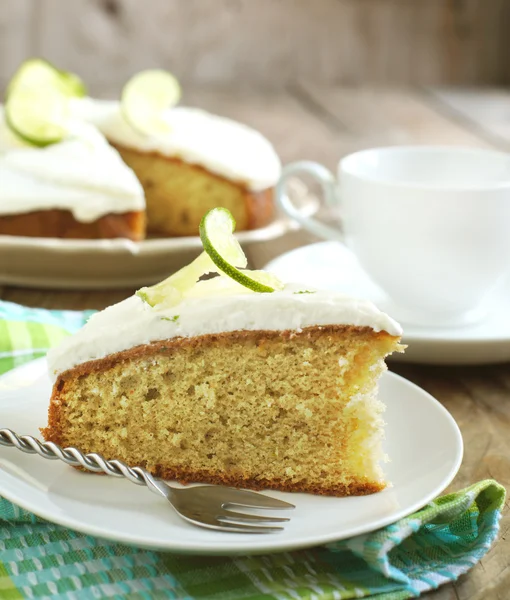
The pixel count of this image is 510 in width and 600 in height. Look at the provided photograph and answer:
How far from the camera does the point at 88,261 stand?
2244 millimetres

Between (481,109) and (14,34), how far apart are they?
2684 millimetres

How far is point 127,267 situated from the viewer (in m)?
2.29

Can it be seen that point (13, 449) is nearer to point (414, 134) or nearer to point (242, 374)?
point (242, 374)

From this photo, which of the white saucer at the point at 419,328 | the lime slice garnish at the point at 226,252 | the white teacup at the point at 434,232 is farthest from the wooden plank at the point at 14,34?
the lime slice garnish at the point at 226,252

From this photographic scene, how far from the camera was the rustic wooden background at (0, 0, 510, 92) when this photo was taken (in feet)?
18.2

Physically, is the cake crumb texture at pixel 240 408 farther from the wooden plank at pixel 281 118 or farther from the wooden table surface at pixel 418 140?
the wooden plank at pixel 281 118

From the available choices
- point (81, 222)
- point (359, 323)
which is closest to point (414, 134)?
point (81, 222)

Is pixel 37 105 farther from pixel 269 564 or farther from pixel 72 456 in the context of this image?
pixel 269 564

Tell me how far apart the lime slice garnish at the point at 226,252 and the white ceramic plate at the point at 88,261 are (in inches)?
32.8

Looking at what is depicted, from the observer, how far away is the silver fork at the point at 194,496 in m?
1.21

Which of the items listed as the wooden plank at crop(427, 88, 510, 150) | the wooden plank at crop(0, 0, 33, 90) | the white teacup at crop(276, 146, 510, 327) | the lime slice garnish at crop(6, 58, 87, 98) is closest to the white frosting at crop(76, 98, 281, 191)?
the lime slice garnish at crop(6, 58, 87, 98)

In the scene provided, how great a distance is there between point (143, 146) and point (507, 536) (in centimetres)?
185

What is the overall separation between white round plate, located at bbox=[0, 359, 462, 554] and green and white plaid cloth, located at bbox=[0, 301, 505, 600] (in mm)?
37

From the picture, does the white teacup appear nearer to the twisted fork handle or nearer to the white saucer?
the white saucer
